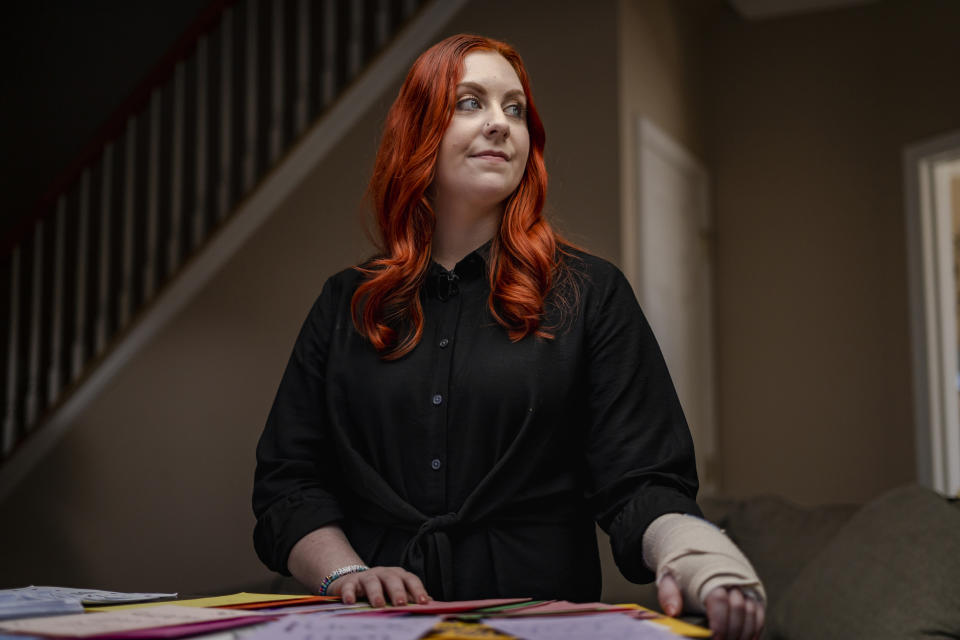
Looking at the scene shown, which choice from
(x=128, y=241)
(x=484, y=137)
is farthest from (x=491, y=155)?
(x=128, y=241)

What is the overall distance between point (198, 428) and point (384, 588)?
10.7 ft

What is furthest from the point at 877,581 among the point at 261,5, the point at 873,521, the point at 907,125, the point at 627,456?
the point at 261,5

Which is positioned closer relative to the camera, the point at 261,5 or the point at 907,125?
the point at 907,125

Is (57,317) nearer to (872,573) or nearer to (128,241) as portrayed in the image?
(128,241)

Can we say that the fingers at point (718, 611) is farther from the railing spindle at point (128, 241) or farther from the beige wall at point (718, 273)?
the railing spindle at point (128, 241)

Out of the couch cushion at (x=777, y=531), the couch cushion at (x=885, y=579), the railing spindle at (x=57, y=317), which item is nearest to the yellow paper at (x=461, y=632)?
the couch cushion at (x=885, y=579)

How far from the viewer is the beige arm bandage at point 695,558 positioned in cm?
81

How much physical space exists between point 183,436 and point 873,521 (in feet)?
9.27

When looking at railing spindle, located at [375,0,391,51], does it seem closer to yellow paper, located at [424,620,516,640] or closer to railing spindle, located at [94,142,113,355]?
railing spindle, located at [94,142,113,355]

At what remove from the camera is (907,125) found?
4227 mm

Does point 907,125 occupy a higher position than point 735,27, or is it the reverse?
point 735,27

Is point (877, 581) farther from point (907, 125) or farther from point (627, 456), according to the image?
point (907, 125)

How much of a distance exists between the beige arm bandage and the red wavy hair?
0.29 metres

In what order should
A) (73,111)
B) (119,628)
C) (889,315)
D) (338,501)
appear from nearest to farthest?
(119,628) < (338,501) < (889,315) < (73,111)
